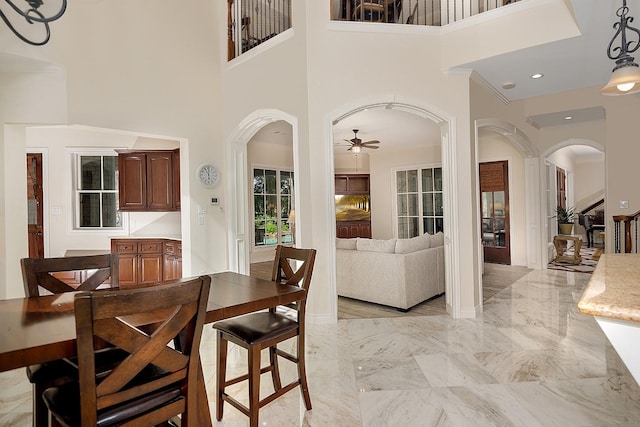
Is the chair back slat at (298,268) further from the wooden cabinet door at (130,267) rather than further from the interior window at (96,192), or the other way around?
the interior window at (96,192)

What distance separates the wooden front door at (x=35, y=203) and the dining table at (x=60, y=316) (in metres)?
4.98

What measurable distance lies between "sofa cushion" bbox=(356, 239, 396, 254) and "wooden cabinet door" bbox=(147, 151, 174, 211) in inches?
112

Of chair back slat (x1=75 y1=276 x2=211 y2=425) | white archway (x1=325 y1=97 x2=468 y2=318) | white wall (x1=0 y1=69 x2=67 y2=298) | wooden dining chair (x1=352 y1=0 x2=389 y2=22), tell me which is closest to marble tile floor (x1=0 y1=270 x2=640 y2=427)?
white archway (x1=325 y1=97 x2=468 y2=318)

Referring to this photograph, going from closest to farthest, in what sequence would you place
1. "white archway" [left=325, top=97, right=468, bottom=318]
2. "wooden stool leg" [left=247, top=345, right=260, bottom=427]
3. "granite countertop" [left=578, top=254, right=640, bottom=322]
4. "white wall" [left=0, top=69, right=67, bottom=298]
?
"granite countertop" [left=578, top=254, right=640, bottom=322]
"wooden stool leg" [left=247, top=345, right=260, bottom=427]
"white wall" [left=0, top=69, right=67, bottom=298]
"white archway" [left=325, top=97, right=468, bottom=318]

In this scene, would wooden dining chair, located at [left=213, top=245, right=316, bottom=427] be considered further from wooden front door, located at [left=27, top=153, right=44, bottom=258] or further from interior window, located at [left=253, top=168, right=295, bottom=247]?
interior window, located at [left=253, top=168, right=295, bottom=247]

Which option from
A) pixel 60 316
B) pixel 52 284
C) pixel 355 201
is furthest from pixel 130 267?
pixel 355 201

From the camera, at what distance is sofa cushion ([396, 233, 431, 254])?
14.5 ft

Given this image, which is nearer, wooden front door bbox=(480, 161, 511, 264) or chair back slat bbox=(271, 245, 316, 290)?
chair back slat bbox=(271, 245, 316, 290)

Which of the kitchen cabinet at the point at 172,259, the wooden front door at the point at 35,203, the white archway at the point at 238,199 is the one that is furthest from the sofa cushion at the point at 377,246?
the wooden front door at the point at 35,203

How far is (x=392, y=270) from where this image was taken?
4375mm

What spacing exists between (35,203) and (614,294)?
24.3 ft

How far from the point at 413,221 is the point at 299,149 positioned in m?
5.50

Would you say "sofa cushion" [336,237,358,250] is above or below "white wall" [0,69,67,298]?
below

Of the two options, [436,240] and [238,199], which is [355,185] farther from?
[238,199]
